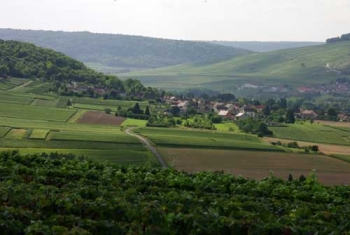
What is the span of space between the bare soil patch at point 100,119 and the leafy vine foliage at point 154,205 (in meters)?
46.7

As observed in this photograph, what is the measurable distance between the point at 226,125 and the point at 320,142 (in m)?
19.2

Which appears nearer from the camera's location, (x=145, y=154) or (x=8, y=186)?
(x=8, y=186)

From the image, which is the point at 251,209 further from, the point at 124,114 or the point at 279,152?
the point at 124,114

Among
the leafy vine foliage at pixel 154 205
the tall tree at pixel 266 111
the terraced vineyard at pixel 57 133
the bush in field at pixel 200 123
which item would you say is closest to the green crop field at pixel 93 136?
the terraced vineyard at pixel 57 133

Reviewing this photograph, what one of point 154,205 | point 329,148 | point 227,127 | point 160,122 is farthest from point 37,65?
point 154,205

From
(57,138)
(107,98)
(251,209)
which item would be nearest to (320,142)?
(57,138)

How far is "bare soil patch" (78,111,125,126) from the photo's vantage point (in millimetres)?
83188

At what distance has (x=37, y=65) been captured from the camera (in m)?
134

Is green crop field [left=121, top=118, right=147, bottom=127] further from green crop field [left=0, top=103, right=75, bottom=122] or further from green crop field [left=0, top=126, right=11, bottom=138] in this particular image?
green crop field [left=0, top=126, right=11, bottom=138]

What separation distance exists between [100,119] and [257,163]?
3363cm

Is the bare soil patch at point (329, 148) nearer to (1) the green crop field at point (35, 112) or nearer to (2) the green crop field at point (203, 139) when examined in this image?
(2) the green crop field at point (203, 139)

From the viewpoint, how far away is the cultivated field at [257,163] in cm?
5266

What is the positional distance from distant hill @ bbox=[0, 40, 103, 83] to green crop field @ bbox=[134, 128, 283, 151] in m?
56.8

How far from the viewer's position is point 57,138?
6444 cm
